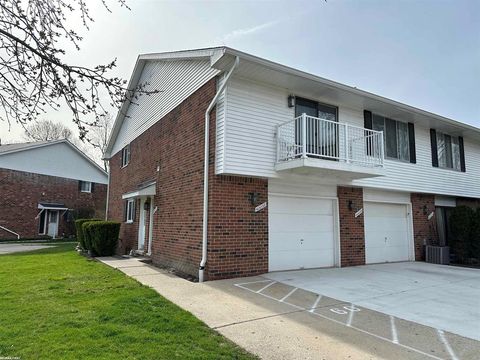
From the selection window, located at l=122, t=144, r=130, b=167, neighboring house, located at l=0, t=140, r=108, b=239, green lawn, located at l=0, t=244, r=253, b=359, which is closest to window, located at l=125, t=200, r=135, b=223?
window, located at l=122, t=144, r=130, b=167

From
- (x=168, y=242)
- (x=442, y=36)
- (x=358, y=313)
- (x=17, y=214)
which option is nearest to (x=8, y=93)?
(x=358, y=313)

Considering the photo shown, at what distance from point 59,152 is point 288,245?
81.6ft

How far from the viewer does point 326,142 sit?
10016mm

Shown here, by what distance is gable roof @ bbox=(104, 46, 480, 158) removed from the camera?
8.11m

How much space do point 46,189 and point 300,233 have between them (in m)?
23.5

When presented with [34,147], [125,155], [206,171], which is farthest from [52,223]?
[206,171]

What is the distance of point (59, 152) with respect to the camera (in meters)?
28.1

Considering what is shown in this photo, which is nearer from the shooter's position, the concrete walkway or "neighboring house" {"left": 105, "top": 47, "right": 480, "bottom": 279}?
the concrete walkway

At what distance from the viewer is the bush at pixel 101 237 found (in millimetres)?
12875

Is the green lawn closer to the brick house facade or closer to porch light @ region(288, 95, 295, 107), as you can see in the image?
the brick house facade

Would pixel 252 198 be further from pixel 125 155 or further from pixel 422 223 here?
pixel 125 155

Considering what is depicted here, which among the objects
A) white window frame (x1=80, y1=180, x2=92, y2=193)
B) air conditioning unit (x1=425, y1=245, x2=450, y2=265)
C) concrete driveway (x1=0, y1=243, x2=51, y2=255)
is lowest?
concrete driveway (x1=0, y1=243, x2=51, y2=255)

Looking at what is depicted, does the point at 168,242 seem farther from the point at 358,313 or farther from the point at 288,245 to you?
the point at 358,313

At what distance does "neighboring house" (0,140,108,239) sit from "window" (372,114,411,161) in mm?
23510
